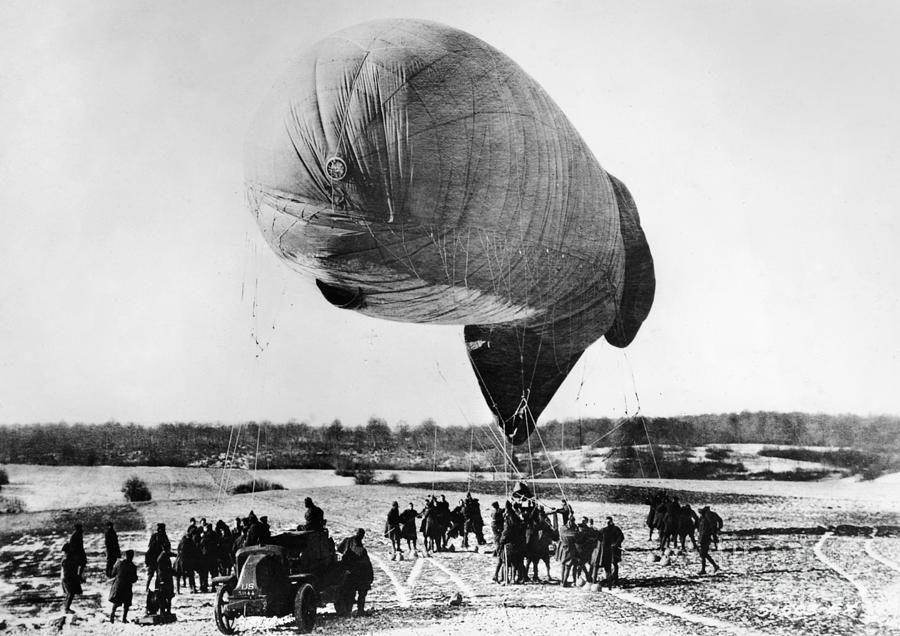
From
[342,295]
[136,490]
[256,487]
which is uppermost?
[342,295]

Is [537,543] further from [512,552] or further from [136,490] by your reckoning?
[136,490]

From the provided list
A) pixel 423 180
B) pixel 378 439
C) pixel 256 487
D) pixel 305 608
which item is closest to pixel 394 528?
pixel 305 608

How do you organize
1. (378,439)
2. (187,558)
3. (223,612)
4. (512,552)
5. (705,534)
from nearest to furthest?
(223,612)
(512,552)
(187,558)
(705,534)
(378,439)

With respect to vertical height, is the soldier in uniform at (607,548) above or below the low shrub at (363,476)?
above

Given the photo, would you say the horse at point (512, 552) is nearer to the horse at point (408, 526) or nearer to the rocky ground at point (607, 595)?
the rocky ground at point (607, 595)

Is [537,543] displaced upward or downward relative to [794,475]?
upward

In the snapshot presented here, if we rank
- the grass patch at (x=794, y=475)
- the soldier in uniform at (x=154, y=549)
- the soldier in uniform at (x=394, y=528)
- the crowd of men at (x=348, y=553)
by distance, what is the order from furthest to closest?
the grass patch at (x=794, y=475), the soldier in uniform at (x=394, y=528), the soldier in uniform at (x=154, y=549), the crowd of men at (x=348, y=553)

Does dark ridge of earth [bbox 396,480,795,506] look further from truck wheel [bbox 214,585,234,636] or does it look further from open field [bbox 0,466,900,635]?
truck wheel [bbox 214,585,234,636]

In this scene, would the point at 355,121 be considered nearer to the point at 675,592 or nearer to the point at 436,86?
the point at 436,86

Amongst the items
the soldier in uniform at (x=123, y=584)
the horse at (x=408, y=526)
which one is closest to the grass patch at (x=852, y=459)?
the horse at (x=408, y=526)
